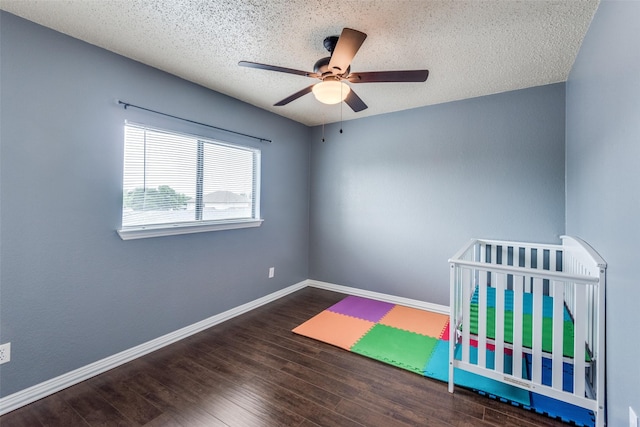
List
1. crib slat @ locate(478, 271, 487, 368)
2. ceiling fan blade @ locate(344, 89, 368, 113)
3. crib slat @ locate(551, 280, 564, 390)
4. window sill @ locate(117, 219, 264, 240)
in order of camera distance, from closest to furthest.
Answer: crib slat @ locate(551, 280, 564, 390) < crib slat @ locate(478, 271, 487, 368) < ceiling fan blade @ locate(344, 89, 368, 113) < window sill @ locate(117, 219, 264, 240)

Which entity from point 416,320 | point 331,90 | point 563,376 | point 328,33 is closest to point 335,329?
point 416,320

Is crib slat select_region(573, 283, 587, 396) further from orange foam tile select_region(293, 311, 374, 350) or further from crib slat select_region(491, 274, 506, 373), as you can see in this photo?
orange foam tile select_region(293, 311, 374, 350)

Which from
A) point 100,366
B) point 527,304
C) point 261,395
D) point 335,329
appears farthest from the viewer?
point 335,329

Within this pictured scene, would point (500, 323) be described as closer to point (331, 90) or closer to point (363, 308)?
point (363, 308)

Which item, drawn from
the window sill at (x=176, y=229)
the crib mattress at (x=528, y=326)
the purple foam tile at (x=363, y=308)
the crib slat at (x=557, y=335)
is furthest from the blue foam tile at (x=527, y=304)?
the window sill at (x=176, y=229)

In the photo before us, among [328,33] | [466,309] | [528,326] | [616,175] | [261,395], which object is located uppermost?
[328,33]

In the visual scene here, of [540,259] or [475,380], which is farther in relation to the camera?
[540,259]

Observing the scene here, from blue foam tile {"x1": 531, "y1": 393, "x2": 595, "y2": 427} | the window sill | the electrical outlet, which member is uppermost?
the window sill

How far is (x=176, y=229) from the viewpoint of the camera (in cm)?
253

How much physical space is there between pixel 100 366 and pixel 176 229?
1.15 m

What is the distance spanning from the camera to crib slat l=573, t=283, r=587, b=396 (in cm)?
153

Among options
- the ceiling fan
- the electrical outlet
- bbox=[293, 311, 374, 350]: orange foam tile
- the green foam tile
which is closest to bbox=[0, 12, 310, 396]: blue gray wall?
the electrical outlet

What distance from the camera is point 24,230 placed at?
69.1 inches

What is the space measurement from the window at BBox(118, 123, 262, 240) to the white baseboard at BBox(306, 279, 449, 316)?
1.47 meters
